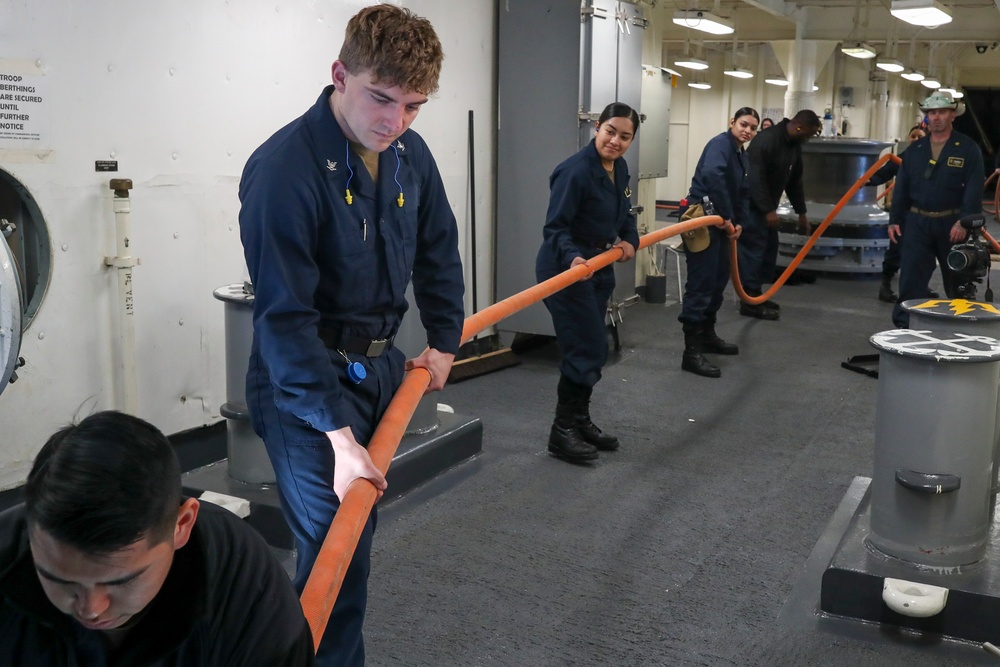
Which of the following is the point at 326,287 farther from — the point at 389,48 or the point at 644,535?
the point at 644,535

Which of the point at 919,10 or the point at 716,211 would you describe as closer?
the point at 716,211

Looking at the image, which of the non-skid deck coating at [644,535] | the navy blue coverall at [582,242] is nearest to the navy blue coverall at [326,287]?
the non-skid deck coating at [644,535]

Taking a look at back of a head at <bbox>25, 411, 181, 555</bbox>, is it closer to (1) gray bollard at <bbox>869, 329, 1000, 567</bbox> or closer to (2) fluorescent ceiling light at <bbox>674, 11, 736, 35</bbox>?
(1) gray bollard at <bbox>869, 329, 1000, 567</bbox>

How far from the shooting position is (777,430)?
18.8ft

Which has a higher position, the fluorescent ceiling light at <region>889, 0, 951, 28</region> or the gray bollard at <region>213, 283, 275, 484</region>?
the fluorescent ceiling light at <region>889, 0, 951, 28</region>

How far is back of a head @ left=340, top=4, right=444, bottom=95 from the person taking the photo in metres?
2.04

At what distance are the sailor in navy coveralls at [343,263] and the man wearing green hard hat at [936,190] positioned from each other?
5392 millimetres

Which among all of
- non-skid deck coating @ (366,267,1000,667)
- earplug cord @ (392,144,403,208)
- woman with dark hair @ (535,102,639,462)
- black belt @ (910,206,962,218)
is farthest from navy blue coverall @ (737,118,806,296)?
earplug cord @ (392,144,403,208)

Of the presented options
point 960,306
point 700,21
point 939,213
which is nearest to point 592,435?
point 960,306

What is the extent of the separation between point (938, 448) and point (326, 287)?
2.31m

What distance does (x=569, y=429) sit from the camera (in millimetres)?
5148

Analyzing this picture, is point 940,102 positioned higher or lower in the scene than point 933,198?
higher

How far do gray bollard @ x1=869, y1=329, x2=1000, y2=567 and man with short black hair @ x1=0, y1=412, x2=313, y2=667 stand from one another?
2.62 m

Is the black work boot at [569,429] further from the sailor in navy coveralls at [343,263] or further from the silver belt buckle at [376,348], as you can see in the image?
the silver belt buckle at [376,348]
